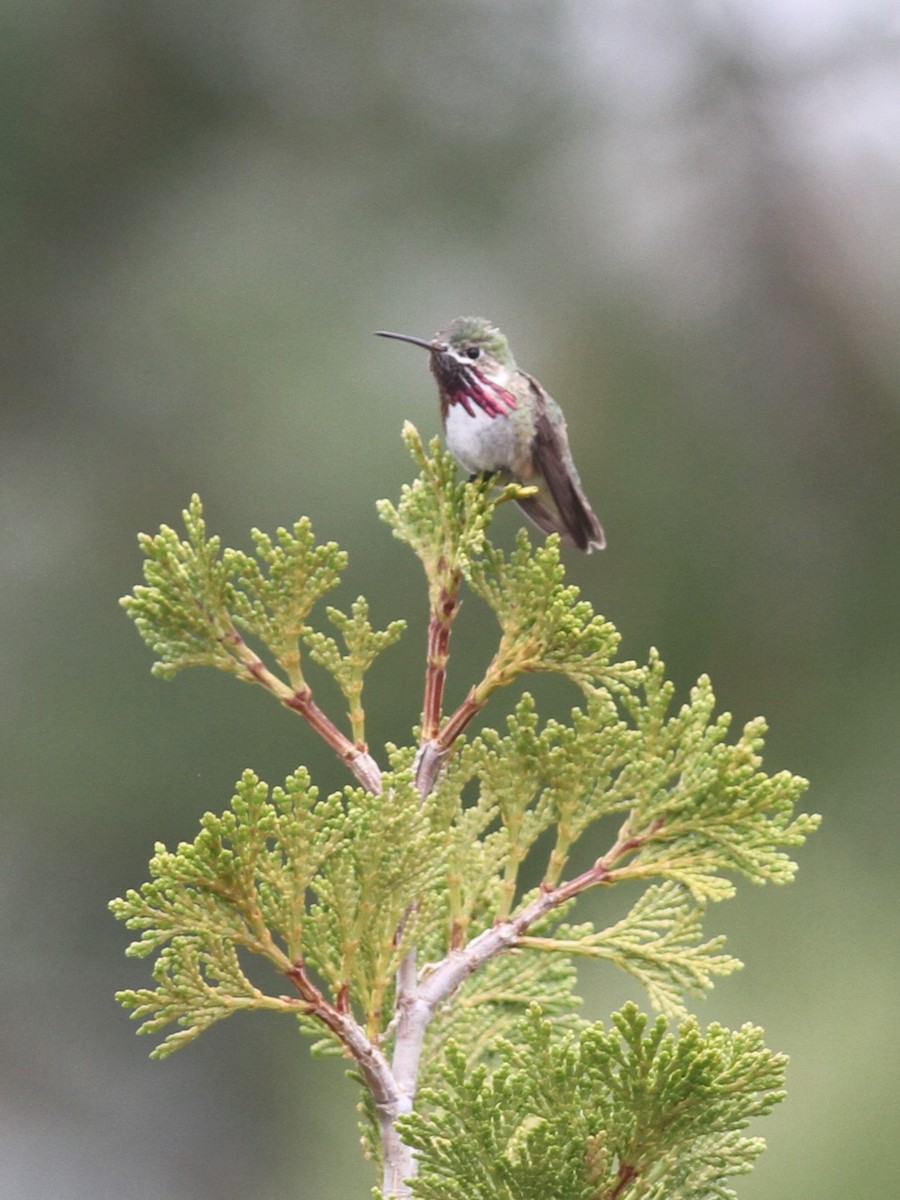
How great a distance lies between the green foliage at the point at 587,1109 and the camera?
2.63 feet

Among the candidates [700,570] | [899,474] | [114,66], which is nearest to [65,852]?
[700,570]

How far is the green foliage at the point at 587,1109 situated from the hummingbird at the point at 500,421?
1.82 ft

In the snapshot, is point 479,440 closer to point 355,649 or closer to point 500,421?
point 500,421

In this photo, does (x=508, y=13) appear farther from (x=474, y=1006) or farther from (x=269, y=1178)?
(x=474, y=1006)

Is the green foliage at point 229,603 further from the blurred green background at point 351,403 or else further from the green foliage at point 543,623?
the blurred green background at point 351,403

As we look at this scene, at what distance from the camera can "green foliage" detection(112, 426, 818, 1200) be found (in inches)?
32.3

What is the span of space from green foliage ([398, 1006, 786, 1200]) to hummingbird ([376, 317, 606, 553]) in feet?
1.82

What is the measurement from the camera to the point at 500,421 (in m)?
1.23

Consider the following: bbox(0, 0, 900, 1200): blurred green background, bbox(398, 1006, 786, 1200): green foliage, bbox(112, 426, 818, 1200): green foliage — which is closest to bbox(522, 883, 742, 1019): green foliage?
bbox(112, 426, 818, 1200): green foliage

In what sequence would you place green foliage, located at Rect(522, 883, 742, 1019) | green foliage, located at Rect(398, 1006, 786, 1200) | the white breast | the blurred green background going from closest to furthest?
green foliage, located at Rect(398, 1006, 786, 1200) < green foliage, located at Rect(522, 883, 742, 1019) < the white breast < the blurred green background

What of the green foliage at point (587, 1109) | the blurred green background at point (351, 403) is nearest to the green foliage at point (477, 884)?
the green foliage at point (587, 1109)

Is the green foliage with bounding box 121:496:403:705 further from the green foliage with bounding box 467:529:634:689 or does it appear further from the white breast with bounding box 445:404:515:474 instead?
the white breast with bounding box 445:404:515:474

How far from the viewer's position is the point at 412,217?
15.2ft

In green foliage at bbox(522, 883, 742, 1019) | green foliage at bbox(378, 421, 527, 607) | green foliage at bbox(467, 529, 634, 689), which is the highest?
green foliage at bbox(378, 421, 527, 607)
